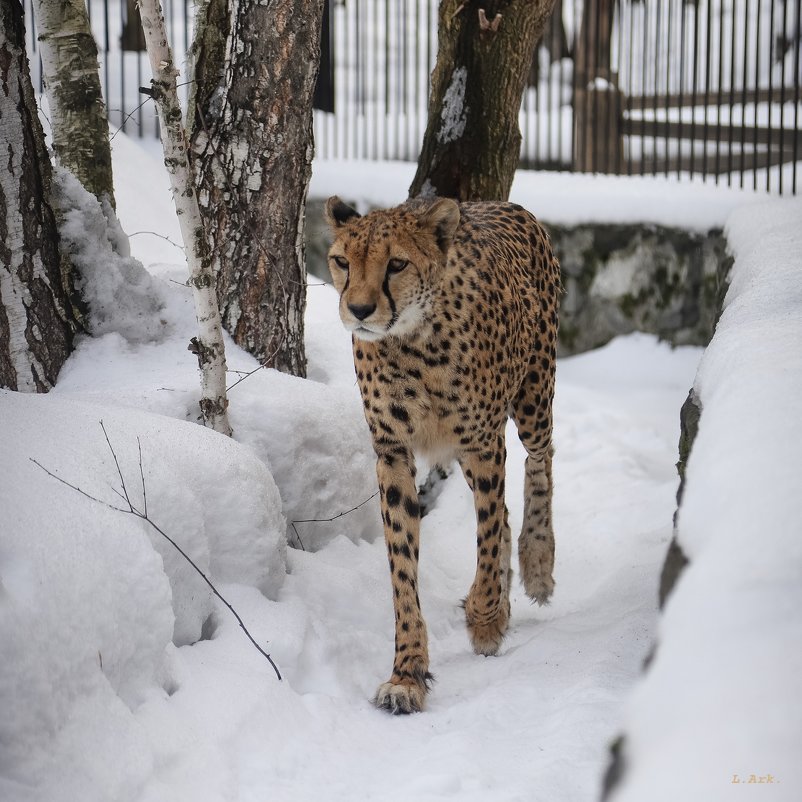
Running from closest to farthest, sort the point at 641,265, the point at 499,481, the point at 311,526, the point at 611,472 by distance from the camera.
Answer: the point at 499,481
the point at 311,526
the point at 611,472
the point at 641,265

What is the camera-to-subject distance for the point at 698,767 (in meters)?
1.35

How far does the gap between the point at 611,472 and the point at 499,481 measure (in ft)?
8.91

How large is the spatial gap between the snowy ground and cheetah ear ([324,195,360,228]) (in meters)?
0.85

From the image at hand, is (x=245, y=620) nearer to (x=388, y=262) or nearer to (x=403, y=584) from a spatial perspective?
(x=403, y=584)

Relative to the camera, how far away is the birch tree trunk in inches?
144

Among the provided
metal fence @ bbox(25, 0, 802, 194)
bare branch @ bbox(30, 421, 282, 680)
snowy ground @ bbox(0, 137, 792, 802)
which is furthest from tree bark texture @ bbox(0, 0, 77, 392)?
metal fence @ bbox(25, 0, 802, 194)

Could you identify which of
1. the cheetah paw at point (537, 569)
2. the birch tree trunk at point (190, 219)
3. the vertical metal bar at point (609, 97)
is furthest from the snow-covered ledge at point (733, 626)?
the vertical metal bar at point (609, 97)

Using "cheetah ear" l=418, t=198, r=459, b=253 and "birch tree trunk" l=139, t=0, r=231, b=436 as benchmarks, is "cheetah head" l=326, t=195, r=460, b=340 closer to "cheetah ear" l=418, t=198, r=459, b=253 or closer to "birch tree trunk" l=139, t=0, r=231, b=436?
"cheetah ear" l=418, t=198, r=459, b=253

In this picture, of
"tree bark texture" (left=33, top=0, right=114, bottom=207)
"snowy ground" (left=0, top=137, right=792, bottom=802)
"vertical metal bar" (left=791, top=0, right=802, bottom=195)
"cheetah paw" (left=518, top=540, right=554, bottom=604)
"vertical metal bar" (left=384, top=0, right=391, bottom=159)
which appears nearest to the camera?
"snowy ground" (left=0, top=137, right=792, bottom=802)

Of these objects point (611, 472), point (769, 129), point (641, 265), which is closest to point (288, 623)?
point (611, 472)

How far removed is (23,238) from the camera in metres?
4.22

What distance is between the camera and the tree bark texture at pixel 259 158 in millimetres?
4875

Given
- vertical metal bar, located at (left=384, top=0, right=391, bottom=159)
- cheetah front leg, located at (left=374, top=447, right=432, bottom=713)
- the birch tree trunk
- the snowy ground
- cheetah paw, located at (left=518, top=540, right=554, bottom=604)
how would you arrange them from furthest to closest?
1. vertical metal bar, located at (left=384, top=0, right=391, bottom=159)
2. cheetah paw, located at (left=518, top=540, right=554, bottom=604)
3. the birch tree trunk
4. cheetah front leg, located at (left=374, top=447, right=432, bottom=713)
5. the snowy ground

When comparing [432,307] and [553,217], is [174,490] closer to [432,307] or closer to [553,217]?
[432,307]
